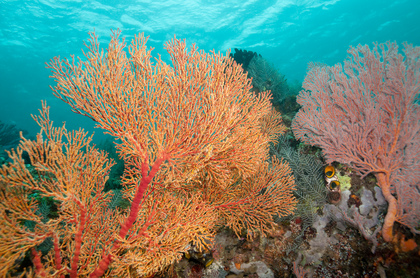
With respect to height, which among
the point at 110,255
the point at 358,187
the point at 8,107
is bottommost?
the point at 110,255

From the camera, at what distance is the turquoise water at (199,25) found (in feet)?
71.7

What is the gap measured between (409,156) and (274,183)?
93.0 inches

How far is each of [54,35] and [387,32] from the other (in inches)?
2348

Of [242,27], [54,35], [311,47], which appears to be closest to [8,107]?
[54,35]

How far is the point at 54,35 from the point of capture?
1032 inches

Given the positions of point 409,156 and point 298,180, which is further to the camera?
point 298,180

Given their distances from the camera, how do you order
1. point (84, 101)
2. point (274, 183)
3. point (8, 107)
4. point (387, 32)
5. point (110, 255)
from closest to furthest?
point (84, 101), point (110, 255), point (274, 183), point (387, 32), point (8, 107)

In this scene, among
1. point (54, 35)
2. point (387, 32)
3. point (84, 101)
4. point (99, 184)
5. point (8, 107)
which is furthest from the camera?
point (8, 107)

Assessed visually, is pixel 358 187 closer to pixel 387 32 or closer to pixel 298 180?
pixel 298 180

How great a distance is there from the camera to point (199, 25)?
2641 centimetres

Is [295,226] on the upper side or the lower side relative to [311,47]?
lower

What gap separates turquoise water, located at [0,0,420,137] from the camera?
21.9m

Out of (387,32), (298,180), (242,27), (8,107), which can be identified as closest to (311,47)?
(387,32)

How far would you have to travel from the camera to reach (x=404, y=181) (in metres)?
3.31
